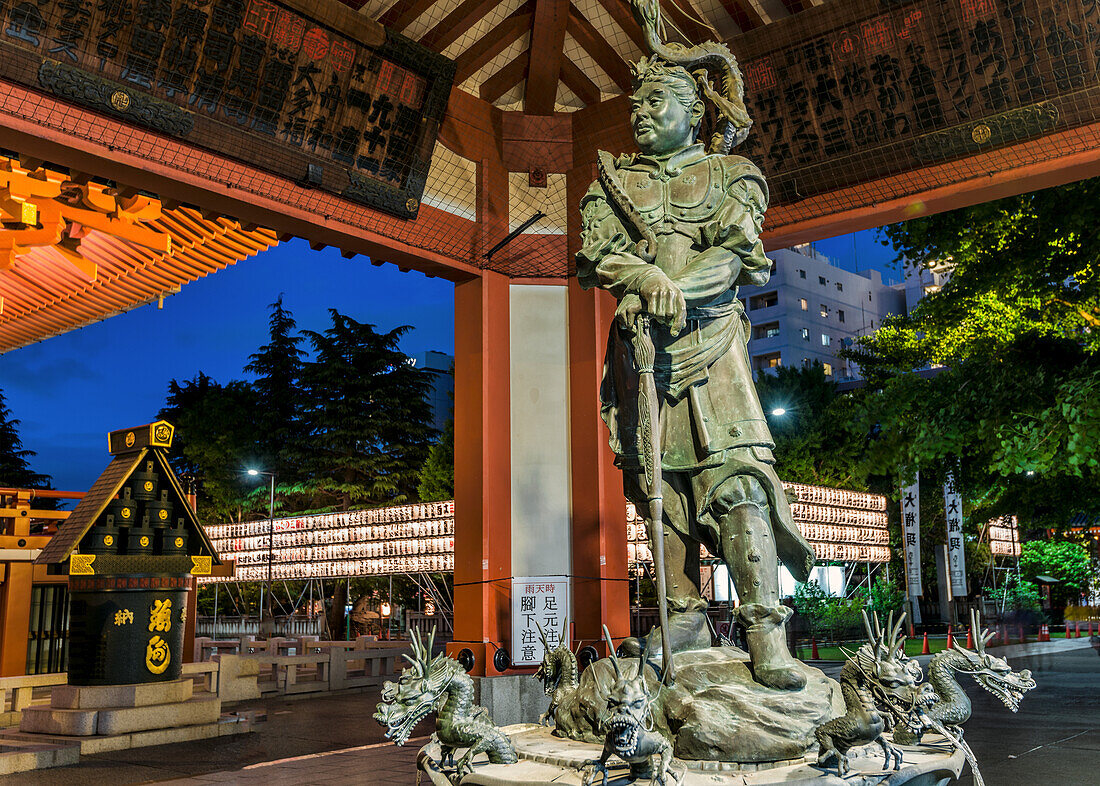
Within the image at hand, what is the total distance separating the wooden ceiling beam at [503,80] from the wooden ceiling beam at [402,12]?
820 millimetres

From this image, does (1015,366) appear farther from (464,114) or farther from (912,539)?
(912,539)

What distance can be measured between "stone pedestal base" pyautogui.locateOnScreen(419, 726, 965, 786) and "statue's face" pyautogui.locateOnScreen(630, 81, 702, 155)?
1980 millimetres

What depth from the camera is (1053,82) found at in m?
5.25

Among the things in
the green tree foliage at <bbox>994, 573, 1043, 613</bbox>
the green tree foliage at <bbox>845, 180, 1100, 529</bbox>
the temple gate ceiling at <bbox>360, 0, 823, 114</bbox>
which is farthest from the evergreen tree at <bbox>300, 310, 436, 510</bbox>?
the temple gate ceiling at <bbox>360, 0, 823, 114</bbox>

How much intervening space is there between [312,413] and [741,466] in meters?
26.0

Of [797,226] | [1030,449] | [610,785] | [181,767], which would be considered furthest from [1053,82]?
[181,767]

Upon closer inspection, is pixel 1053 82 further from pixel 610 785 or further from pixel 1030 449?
pixel 610 785

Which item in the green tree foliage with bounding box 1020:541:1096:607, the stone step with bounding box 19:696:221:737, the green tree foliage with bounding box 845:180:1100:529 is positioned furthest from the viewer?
the green tree foliage with bounding box 1020:541:1096:607

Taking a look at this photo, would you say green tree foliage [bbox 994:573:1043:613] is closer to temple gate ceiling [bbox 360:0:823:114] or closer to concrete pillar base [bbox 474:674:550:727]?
concrete pillar base [bbox 474:674:550:727]

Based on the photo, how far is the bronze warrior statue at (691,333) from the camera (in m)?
2.74

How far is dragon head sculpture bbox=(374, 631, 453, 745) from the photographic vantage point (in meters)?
2.31

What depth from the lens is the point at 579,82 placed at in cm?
732

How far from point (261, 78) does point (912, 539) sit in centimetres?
1752

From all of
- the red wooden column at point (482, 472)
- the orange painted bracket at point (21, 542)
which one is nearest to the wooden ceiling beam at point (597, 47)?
the red wooden column at point (482, 472)
